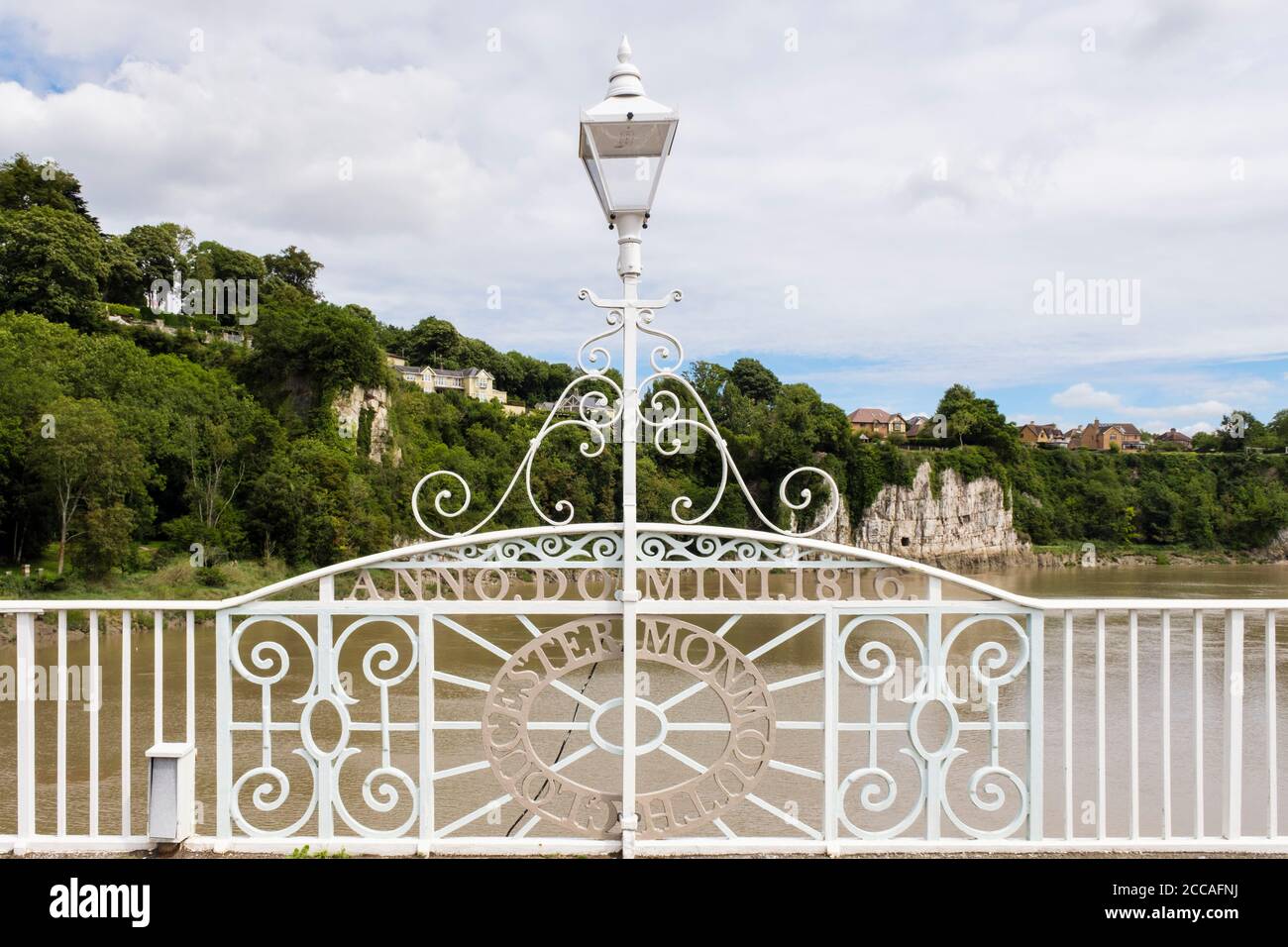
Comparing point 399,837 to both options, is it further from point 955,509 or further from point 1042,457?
point 1042,457

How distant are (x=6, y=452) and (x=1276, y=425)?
61.2 m

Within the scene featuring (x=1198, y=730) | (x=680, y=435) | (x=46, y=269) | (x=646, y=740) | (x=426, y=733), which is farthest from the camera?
(x=46, y=269)

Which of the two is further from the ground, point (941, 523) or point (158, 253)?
point (158, 253)

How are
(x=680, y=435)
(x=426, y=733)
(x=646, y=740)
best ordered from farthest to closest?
(x=646, y=740) → (x=680, y=435) → (x=426, y=733)

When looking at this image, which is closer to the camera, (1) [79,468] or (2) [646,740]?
(2) [646,740]

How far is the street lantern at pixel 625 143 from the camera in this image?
238 centimetres

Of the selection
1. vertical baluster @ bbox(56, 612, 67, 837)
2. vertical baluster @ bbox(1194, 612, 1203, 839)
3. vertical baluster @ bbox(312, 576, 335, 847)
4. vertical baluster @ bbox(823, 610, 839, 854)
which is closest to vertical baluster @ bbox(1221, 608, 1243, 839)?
vertical baluster @ bbox(1194, 612, 1203, 839)

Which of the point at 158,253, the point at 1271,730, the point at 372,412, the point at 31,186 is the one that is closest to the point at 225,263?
the point at 158,253

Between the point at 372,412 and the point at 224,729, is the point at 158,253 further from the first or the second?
the point at 224,729

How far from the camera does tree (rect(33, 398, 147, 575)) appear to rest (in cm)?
1822

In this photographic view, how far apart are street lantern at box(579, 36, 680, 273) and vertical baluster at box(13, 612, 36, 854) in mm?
2063

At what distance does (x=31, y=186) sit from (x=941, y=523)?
42300 mm

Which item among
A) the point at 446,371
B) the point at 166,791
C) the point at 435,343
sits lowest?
the point at 166,791

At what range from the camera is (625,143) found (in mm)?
2453
